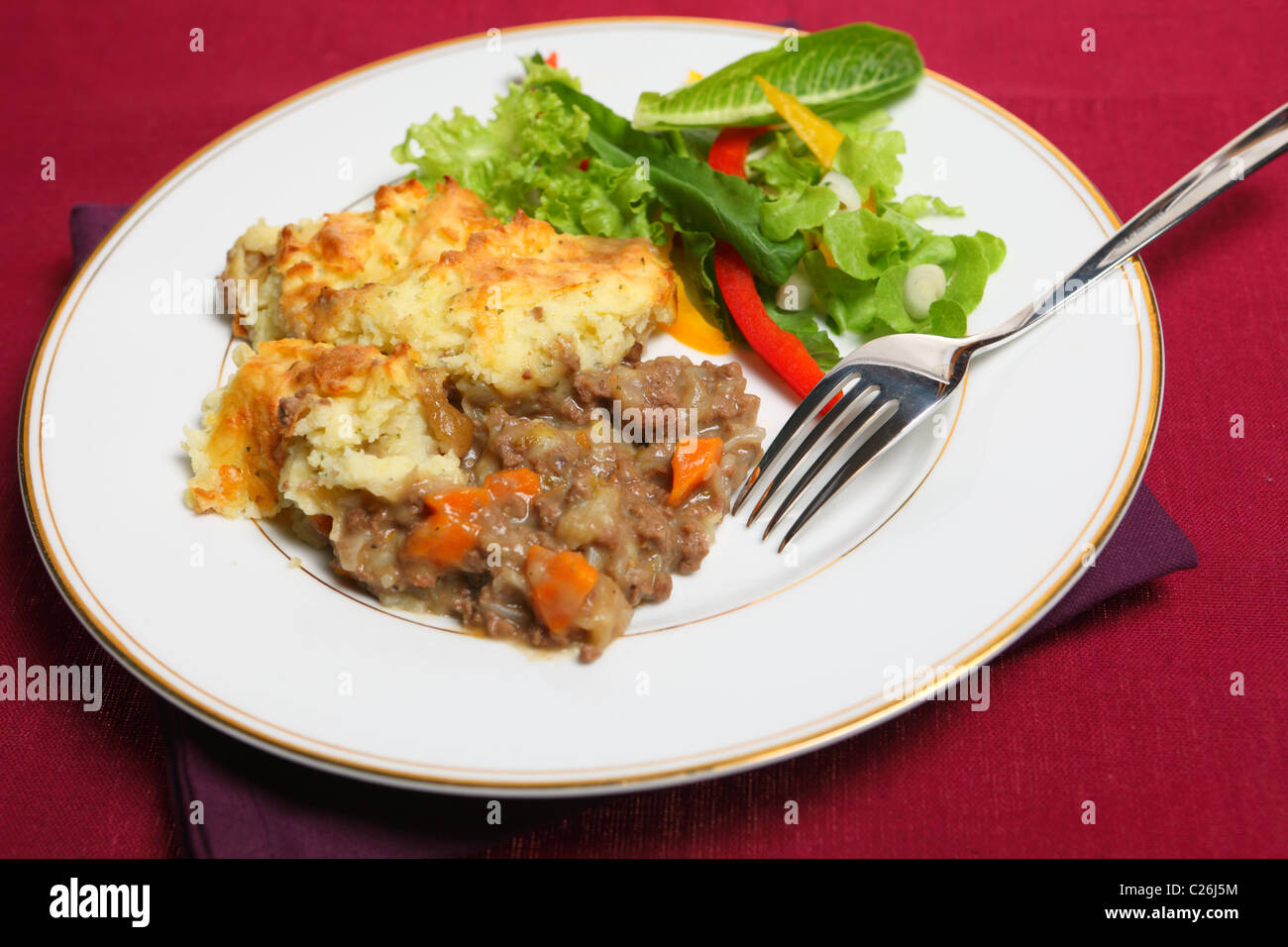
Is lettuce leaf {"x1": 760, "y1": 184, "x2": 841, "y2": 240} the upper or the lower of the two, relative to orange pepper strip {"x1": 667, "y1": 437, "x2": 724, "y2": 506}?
upper

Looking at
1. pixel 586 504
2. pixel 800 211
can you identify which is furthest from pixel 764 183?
pixel 586 504

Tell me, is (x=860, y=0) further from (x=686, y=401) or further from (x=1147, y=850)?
(x=1147, y=850)

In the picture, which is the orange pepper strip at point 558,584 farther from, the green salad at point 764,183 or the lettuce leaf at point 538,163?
the lettuce leaf at point 538,163

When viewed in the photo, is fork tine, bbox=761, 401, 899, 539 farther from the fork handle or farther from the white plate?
the fork handle

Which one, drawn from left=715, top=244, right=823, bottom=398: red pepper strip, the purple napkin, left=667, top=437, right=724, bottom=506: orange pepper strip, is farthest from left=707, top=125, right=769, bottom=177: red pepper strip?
the purple napkin

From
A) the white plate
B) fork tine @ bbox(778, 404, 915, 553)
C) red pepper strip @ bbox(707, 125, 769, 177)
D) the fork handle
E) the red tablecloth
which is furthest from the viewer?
red pepper strip @ bbox(707, 125, 769, 177)

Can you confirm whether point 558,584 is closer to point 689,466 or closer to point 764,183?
point 689,466

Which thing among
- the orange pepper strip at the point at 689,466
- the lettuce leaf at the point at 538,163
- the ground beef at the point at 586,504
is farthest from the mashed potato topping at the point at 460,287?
the orange pepper strip at the point at 689,466
